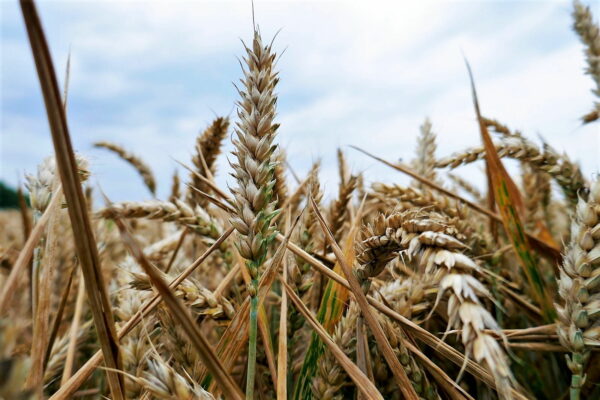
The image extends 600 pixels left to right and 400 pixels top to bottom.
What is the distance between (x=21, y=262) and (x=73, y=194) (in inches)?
11.6

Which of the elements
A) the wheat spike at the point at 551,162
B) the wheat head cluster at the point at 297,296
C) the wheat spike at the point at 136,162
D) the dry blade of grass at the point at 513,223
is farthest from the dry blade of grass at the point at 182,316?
the wheat spike at the point at 136,162

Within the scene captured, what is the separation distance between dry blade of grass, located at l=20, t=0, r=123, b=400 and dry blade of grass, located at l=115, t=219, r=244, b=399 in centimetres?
5

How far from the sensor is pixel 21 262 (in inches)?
29.1

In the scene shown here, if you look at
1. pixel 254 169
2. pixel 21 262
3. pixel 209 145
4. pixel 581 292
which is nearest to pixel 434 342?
pixel 581 292

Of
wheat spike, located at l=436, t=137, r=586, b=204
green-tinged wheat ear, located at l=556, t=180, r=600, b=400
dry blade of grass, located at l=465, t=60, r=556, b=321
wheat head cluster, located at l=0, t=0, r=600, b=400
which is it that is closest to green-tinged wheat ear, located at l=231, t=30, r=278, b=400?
wheat head cluster, located at l=0, t=0, r=600, b=400

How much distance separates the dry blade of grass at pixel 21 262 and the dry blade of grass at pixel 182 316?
0.79ft

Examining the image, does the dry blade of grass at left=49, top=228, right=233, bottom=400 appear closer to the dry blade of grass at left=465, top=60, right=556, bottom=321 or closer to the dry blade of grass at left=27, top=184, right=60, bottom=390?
the dry blade of grass at left=27, top=184, right=60, bottom=390

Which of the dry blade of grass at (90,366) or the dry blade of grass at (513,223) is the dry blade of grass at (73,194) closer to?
the dry blade of grass at (90,366)

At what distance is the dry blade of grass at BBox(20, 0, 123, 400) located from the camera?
1.53ft

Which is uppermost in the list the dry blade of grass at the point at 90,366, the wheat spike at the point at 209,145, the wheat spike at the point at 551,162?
the wheat spike at the point at 209,145

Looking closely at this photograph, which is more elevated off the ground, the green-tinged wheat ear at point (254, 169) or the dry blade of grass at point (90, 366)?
the green-tinged wheat ear at point (254, 169)

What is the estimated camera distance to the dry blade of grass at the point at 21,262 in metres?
0.67

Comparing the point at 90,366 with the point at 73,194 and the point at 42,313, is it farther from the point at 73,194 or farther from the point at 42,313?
the point at 73,194

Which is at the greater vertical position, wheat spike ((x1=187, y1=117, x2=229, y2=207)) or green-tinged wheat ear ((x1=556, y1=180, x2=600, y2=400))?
wheat spike ((x1=187, y1=117, x2=229, y2=207))
